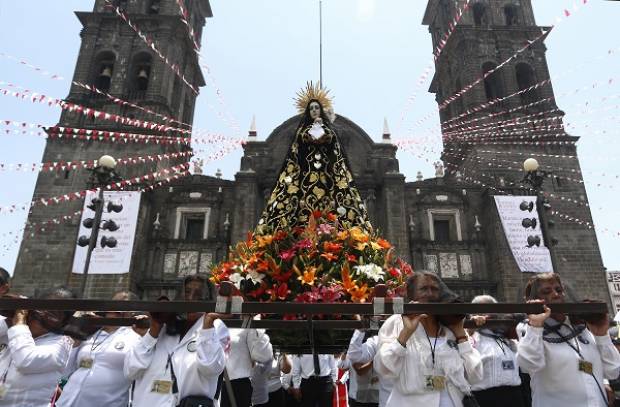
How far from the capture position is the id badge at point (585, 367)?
3.68 m

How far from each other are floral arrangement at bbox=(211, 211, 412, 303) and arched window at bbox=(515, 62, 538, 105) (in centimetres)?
2368

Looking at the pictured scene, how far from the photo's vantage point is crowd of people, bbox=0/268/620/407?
3.38 m

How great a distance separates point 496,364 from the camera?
16.8ft

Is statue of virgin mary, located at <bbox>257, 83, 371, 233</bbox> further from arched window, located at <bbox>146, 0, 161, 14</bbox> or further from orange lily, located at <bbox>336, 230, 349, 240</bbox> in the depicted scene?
arched window, located at <bbox>146, 0, 161, 14</bbox>

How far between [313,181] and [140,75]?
22.3 metres

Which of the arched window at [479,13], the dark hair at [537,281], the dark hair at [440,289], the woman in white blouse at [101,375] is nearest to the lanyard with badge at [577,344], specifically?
the dark hair at [537,281]

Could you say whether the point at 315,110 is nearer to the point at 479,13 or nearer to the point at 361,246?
the point at 361,246

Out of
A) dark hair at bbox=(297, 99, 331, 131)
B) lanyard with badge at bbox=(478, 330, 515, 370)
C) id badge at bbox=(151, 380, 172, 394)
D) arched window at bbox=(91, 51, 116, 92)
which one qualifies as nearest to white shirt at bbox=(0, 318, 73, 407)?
id badge at bbox=(151, 380, 172, 394)

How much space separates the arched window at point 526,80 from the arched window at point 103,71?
22093mm

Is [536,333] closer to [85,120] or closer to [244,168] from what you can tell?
[244,168]

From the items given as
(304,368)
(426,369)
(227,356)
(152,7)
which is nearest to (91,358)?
(227,356)

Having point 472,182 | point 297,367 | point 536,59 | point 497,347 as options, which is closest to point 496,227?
point 472,182

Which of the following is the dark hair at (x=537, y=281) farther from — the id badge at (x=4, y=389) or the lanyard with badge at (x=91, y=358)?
the id badge at (x=4, y=389)

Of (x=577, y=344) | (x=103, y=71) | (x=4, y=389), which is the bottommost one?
(x=4, y=389)
